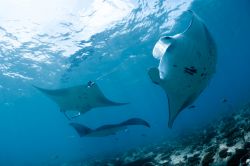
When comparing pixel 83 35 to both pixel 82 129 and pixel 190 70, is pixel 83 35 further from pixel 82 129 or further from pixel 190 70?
pixel 190 70

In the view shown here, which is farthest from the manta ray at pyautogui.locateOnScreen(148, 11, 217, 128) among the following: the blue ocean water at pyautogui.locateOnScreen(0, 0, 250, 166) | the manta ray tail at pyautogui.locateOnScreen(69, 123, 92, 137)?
the blue ocean water at pyautogui.locateOnScreen(0, 0, 250, 166)

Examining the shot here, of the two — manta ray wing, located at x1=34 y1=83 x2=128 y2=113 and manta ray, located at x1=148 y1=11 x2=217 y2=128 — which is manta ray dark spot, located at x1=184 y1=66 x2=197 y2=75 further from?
manta ray wing, located at x1=34 y1=83 x2=128 y2=113

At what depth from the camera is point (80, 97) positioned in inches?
387

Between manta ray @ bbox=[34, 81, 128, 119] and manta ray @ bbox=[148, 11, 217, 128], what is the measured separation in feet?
15.4

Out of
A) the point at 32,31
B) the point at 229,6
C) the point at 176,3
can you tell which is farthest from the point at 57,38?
the point at 229,6

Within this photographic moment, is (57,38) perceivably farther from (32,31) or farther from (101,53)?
(101,53)

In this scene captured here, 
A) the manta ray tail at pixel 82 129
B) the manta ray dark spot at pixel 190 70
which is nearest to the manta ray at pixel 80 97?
the manta ray tail at pixel 82 129

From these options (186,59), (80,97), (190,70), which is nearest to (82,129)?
(80,97)

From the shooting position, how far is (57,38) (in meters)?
18.6

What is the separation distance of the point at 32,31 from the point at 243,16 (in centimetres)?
2662

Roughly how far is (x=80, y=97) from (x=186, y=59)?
6.62 metres

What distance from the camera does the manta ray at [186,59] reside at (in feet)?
12.5

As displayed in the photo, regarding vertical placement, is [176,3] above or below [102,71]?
below

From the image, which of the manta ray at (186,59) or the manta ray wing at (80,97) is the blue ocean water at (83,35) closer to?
the manta ray wing at (80,97)
